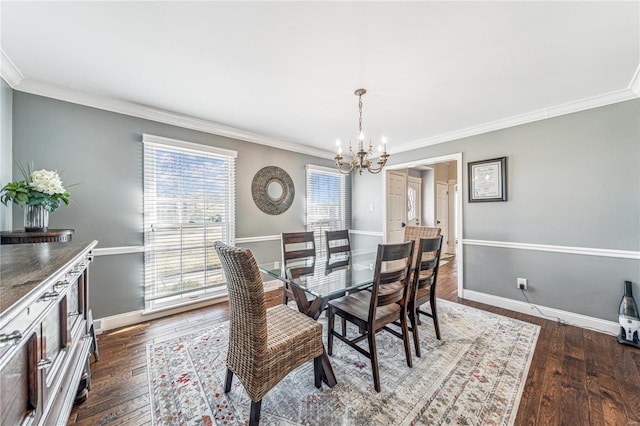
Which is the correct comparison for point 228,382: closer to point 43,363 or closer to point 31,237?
point 43,363

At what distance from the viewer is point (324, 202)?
183 inches

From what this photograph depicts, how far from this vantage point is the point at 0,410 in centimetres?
64

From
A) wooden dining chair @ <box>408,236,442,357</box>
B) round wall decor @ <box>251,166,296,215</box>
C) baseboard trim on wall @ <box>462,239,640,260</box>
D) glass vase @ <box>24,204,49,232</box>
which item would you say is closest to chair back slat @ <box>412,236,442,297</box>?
wooden dining chair @ <box>408,236,442,357</box>

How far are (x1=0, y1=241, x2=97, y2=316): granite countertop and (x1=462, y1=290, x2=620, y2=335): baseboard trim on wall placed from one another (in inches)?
163

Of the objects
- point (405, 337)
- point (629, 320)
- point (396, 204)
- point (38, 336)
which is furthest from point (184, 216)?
point (629, 320)

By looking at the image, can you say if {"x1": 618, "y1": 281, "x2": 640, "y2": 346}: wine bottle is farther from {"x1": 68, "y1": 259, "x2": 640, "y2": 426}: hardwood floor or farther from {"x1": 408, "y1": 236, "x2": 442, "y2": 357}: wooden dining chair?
{"x1": 408, "y1": 236, "x2": 442, "y2": 357}: wooden dining chair

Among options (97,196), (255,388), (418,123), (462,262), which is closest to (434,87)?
(418,123)

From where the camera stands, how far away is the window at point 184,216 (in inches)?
109

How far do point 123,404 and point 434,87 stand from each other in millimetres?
3524

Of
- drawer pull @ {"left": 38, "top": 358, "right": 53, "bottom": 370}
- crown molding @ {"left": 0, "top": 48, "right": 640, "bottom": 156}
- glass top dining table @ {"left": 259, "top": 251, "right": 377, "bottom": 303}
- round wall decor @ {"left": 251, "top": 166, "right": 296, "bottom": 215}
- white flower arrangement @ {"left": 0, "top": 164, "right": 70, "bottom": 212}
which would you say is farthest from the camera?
round wall decor @ {"left": 251, "top": 166, "right": 296, "bottom": 215}

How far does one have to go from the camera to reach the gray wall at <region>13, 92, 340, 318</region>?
2209mm

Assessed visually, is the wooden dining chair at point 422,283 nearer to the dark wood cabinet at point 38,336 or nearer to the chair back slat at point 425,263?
the chair back slat at point 425,263

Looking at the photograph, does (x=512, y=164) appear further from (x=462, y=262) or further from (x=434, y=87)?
(x=434, y=87)

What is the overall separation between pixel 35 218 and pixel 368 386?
2.80 meters
